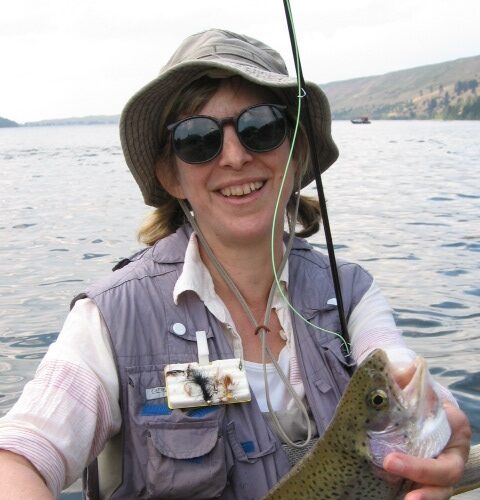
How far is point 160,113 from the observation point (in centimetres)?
404

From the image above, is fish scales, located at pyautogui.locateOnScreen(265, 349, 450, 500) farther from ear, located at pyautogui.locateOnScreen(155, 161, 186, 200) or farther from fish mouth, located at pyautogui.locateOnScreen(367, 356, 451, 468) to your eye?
ear, located at pyautogui.locateOnScreen(155, 161, 186, 200)

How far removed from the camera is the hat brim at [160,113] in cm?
368

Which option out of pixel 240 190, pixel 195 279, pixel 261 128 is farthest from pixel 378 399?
pixel 261 128

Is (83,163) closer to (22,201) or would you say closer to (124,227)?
(22,201)

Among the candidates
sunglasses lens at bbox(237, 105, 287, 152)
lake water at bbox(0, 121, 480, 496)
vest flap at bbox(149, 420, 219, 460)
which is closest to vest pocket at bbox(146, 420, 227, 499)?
vest flap at bbox(149, 420, 219, 460)

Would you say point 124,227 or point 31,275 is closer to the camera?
point 31,275

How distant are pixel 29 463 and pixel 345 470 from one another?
49.5 inches

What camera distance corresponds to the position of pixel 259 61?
157 inches

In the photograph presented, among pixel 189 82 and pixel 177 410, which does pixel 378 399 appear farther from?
pixel 189 82

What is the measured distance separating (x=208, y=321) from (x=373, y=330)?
2.92ft

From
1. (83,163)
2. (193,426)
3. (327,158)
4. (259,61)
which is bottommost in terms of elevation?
(83,163)

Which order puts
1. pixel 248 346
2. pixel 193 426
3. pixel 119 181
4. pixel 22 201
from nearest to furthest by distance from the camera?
1. pixel 193 426
2. pixel 248 346
3. pixel 22 201
4. pixel 119 181

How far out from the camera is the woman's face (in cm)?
379

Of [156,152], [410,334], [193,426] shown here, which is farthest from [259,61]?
[410,334]
